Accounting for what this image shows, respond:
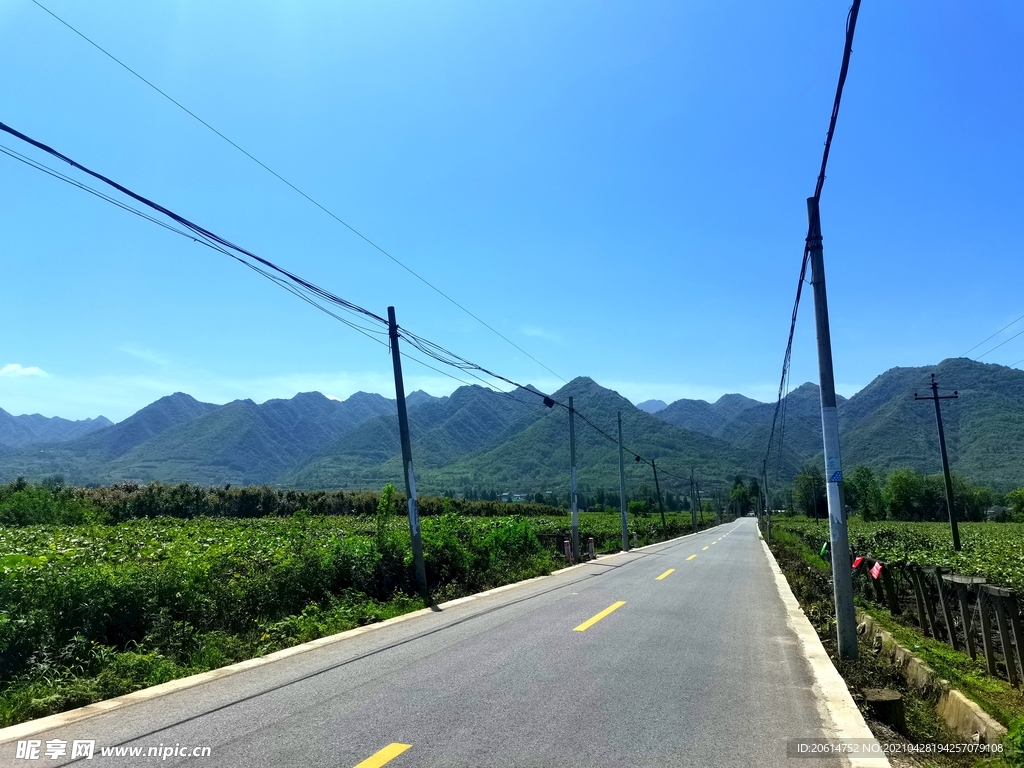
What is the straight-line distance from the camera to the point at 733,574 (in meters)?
21.1

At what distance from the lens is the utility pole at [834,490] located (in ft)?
26.9

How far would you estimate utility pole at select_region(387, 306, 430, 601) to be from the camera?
1433cm

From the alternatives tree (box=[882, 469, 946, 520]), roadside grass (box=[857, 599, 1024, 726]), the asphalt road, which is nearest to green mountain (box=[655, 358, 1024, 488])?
tree (box=[882, 469, 946, 520])

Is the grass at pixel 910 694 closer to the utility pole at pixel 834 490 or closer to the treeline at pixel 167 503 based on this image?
the utility pole at pixel 834 490

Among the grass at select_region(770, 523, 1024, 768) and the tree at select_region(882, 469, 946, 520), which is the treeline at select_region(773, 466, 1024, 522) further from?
the grass at select_region(770, 523, 1024, 768)

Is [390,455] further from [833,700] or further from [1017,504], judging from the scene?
[833,700]

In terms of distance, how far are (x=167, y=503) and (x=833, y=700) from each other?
64.3m

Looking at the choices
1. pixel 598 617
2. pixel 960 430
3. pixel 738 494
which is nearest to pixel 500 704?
pixel 598 617

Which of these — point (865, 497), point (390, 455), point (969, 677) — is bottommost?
point (865, 497)

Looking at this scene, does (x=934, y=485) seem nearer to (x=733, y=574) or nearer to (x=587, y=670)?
(x=733, y=574)

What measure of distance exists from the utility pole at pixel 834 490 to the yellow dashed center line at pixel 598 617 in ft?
12.4

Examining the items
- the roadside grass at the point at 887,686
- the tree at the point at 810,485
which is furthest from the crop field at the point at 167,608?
the tree at the point at 810,485

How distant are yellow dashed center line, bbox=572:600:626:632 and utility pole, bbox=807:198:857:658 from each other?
12.4 feet

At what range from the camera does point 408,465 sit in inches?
588
